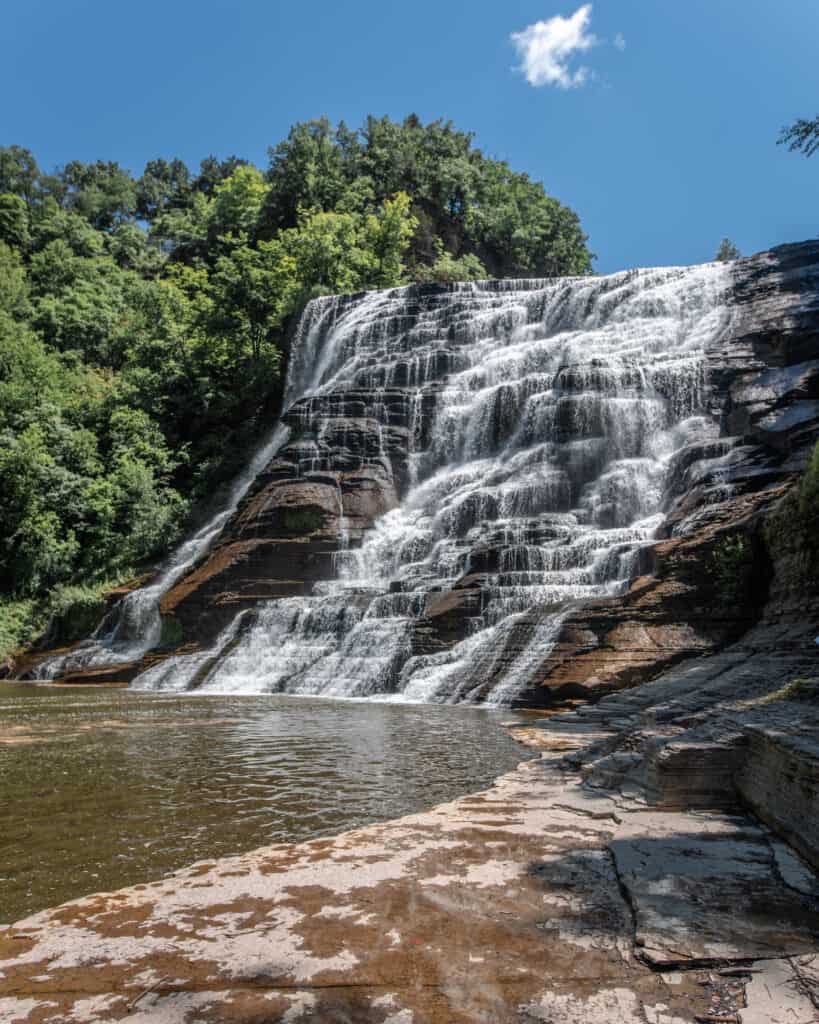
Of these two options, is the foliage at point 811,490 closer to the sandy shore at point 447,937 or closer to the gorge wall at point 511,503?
the gorge wall at point 511,503

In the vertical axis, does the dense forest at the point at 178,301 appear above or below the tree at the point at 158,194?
below

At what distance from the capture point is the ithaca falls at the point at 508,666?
2.75 metres

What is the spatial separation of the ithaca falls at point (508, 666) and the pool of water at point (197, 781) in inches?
4.5

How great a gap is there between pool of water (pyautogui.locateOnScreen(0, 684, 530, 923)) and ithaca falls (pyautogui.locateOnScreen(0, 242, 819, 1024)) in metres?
0.11

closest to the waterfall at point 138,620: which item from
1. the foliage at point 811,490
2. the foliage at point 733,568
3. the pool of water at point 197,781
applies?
the pool of water at point 197,781

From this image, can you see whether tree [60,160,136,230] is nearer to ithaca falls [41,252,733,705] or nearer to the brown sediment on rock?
ithaca falls [41,252,733,705]

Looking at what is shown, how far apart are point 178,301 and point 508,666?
34479 millimetres

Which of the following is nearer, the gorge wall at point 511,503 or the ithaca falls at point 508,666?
the ithaca falls at point 508,666

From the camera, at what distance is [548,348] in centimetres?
2720

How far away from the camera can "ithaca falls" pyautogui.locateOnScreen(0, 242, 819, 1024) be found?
2754 millimetres

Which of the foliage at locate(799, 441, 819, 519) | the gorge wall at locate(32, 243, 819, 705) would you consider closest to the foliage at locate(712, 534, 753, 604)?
the gorge wall at locate(32, 243, 819, 705)

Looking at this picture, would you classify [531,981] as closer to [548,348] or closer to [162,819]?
[162,819]

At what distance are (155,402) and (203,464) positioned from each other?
544cm

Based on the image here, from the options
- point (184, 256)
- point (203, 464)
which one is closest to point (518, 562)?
point (203, 464)
